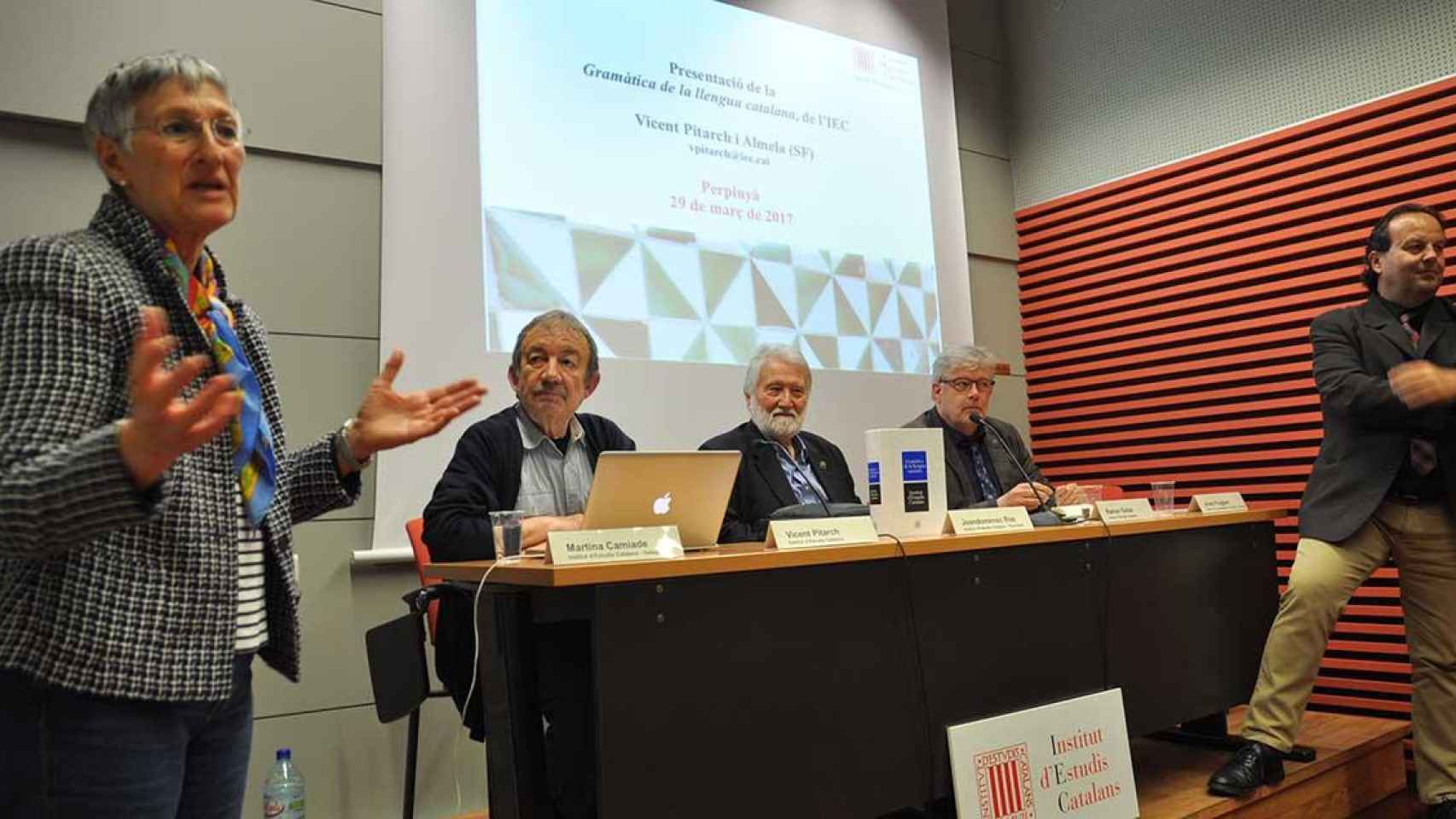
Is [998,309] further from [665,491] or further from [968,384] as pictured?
[665,491]

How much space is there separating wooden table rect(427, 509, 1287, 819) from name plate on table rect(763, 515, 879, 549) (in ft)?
0.17

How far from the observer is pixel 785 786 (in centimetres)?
172

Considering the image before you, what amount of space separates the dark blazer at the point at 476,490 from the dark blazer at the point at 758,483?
1.79 feet

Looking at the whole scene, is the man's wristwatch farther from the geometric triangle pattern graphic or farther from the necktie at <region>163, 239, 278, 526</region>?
the geometric triangle pattern graphic

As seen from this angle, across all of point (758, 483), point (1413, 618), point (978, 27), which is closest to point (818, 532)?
point (758, 483)

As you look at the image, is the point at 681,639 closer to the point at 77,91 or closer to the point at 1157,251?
the point at 77,91

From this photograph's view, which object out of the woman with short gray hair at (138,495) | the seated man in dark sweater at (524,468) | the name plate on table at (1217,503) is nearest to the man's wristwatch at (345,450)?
the woman with short gray hair at (138,495)

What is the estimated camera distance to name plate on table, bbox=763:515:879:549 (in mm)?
1866

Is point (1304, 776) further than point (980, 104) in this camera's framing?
No

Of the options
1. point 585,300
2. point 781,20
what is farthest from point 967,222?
point 585,300

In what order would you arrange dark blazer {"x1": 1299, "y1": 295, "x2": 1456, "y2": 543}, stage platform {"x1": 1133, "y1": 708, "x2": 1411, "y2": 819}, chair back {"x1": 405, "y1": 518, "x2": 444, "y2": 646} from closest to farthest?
1. stage platform {"x1": 1133, "y1": 708, "x2": 1411, "y2": 819}
2. chair back {"x1": 405, "y1": 518, "x2": 444, "y2": 646}
3. dark blazer {"x1": 1299, "y1": 295, "x2": 1456, "y2": 543}

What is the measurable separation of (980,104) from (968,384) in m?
2.58

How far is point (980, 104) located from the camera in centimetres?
533

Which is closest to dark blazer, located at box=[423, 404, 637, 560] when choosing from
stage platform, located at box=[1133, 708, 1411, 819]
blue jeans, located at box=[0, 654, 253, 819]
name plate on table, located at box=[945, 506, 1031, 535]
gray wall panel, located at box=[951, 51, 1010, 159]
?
name plate on table, located at box=[945, 506, 1031, 535]
